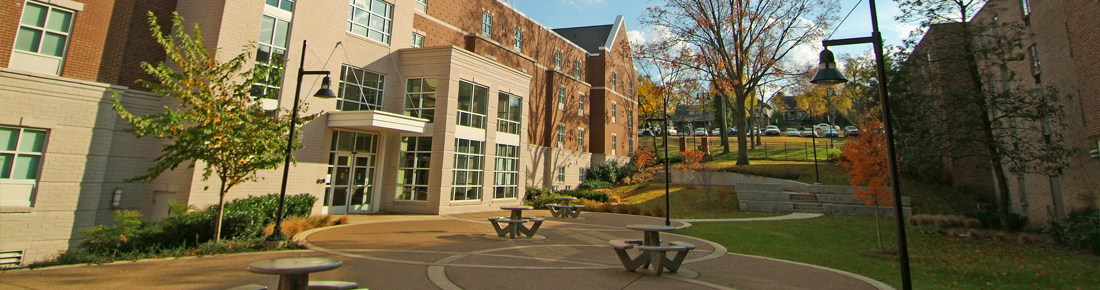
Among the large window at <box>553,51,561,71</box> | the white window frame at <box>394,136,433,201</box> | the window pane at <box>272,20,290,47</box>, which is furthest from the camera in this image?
the large window at <box>553,51,561,71</box>

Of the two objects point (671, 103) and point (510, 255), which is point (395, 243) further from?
point (671, 103)

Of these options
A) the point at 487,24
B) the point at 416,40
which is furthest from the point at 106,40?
the point at 487,24

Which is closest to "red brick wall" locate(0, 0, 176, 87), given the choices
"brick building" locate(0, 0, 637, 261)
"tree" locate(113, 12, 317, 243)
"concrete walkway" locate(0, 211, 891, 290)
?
"brick building" locate(0, 0, 637, 261)

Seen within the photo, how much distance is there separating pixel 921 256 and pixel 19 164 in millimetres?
21702

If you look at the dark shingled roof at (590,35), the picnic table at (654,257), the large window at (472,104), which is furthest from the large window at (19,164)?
the dark shingled roof at (590,35)

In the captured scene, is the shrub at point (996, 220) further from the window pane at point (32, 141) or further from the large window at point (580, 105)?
the window pane at point (32, 141)

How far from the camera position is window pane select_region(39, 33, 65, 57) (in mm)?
11469

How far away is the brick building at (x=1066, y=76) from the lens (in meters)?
14.5

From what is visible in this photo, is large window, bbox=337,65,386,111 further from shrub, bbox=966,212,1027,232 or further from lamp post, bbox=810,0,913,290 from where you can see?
shrub, bbox=966,212,1027,232

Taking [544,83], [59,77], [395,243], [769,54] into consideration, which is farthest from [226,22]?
[769,54]

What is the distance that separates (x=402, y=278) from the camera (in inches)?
272

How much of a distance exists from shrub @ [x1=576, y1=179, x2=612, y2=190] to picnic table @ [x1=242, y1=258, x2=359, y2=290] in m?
27.2

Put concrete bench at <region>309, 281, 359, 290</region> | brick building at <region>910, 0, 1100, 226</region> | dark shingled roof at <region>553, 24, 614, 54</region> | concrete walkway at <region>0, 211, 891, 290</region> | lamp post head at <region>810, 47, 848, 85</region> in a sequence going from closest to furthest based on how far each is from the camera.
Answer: concrete bench at <region>309, 281, 359, 290</region>, lamp post head at <region>810, 47, 848, 85</region>, concrete walkway at <region>0, 211, 891, 290</region>, brick building at <region>910, 0, 1100, 226</region>, dark shingled roof at <region>553, 24, 614, 54</region>

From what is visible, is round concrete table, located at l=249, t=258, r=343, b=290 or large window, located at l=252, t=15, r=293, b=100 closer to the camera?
round concrete table, located at l=249, t=258, r=343, b=290
